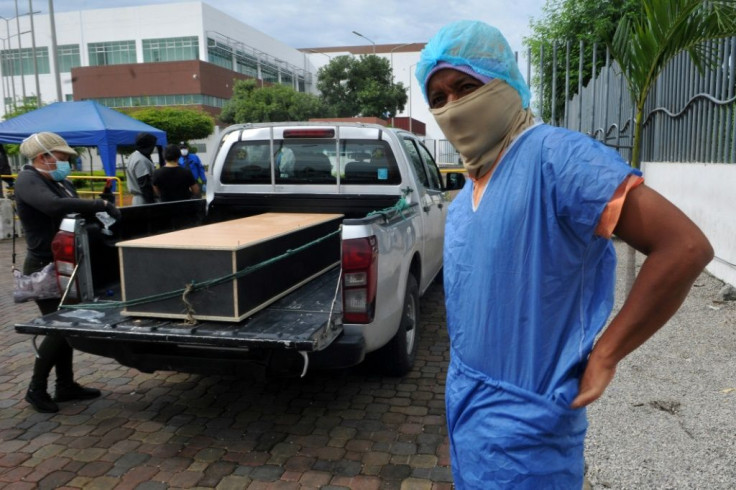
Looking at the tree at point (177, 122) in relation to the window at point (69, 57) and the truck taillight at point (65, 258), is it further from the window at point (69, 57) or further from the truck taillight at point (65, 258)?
the truck taillight at point (65, 258)

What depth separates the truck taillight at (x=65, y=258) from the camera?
397 cm

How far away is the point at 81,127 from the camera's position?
12047mm

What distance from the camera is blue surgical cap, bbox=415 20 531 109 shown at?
59.7 inches

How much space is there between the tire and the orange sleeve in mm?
3221

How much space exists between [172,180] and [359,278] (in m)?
5.15

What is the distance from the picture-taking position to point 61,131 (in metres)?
11.9

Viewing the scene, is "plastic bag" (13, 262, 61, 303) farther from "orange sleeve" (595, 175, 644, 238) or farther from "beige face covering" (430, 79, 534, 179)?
"orange sleeve" (595, 175, 644, 238)

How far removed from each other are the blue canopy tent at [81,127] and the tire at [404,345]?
933cm

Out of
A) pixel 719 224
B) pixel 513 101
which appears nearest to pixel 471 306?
pixel 513 101

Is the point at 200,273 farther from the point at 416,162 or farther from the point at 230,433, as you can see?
the point at 416,162

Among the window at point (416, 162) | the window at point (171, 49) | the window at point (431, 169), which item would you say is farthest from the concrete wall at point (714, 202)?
the window at point (171, 49)

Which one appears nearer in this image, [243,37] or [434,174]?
[434,174]

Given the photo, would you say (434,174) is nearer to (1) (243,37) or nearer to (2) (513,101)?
(2) (513,101)

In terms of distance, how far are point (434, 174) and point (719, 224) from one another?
3123 millimetres
